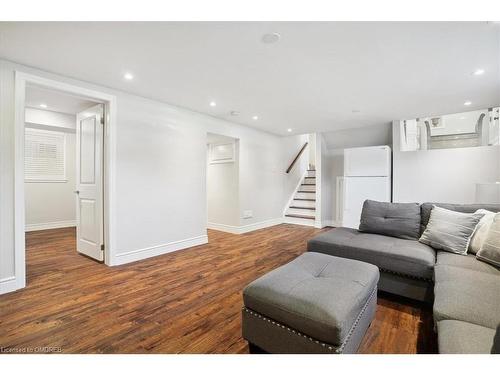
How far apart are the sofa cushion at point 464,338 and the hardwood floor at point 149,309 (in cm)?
53

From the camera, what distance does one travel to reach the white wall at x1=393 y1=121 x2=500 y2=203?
3744 mm

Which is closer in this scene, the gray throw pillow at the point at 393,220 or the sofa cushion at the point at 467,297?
the sofa cushion at the point at 467,297

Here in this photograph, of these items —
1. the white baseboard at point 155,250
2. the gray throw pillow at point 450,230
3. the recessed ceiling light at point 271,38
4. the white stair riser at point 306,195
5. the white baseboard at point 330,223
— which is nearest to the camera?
the recessed ceiling light at point 271,38

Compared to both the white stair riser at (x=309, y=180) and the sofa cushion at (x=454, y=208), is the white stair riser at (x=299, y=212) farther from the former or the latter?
the sofa cushion at (x=454, y=208)

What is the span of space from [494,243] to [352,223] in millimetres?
3018

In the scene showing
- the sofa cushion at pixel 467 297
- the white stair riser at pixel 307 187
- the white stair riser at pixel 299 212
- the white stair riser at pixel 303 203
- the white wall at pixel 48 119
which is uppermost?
the white wall at pixel 48 119

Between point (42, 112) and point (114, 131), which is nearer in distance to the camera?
point (114, 131)

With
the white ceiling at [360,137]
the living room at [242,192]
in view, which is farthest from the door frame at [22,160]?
the white ceiling at [360,137]

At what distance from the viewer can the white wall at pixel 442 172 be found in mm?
3744

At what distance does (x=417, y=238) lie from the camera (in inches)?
96.0

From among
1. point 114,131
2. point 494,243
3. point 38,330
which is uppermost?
point 114,131

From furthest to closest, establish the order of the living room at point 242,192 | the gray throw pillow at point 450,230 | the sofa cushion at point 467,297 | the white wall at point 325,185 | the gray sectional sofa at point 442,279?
the white wall at point 325,185, the gray throw pillow at point 450,230, the living room at point 242,192, the sofa cushion at point 467,297, the gray sectional sofa at point 442,279
